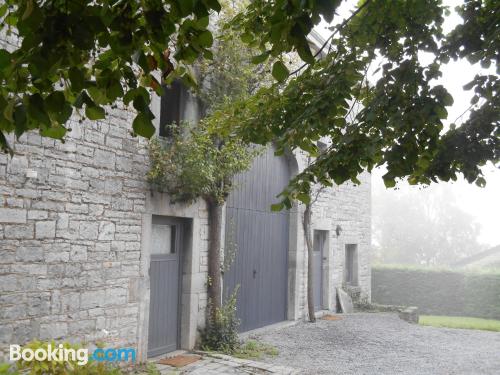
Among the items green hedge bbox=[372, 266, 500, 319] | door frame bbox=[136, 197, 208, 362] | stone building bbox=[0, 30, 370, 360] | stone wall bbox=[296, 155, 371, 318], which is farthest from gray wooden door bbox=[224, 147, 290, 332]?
green hedge bbox=[372, 266, 500, 319]

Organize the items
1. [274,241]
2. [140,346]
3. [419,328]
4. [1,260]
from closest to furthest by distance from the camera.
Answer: [1,260], [140,346], [274,241], [419,328]

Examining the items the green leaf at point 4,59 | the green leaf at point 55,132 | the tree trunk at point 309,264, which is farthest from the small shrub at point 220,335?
the green leaf at point 4,59

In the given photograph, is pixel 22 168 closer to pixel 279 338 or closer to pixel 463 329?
pixel 279 338

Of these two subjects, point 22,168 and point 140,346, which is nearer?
point 22,168

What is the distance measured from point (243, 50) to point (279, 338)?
4982 millimetres

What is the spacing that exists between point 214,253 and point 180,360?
5.64ft

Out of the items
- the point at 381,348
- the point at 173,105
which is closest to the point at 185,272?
the point at 173,105

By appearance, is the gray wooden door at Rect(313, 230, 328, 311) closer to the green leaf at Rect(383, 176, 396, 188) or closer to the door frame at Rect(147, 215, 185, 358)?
the door frame at Rect(147, 215, 185, 358)

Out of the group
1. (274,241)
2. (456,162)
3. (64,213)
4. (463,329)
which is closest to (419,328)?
(463,329)

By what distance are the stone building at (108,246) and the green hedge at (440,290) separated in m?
10.4

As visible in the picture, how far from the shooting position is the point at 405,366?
735 cm

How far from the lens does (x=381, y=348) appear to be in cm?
853

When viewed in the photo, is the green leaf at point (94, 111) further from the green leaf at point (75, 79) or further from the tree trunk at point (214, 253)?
the tree trunk at point (214, 253)

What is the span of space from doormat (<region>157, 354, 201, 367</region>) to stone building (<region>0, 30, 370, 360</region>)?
26 cm
